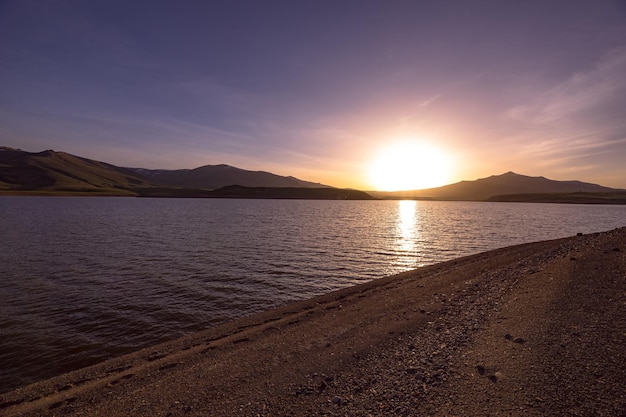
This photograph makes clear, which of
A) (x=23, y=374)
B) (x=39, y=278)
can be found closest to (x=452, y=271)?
(x=23, y=374)

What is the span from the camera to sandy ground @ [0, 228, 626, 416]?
7.39 metres

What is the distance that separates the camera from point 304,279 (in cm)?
2628

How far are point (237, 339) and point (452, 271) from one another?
18120 mm

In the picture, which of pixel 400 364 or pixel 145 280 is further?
pixel 145 280

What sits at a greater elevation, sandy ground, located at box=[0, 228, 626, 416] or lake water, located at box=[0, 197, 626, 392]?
sandy ground, located at box=[0, 228, 626, 416]

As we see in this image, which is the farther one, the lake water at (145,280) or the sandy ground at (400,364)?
the lake water at (145,280)

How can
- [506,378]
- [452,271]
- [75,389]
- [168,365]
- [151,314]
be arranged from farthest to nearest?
[452,271]
[151,314]
[168,365]
[75,389]
[506,378]

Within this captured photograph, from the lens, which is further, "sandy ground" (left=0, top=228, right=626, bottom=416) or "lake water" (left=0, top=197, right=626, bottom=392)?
"lake water" (left=0, top=197, right=626, bottom=392)

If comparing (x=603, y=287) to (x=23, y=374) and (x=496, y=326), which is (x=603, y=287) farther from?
(x=23, y=374)

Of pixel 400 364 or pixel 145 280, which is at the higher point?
pixel 400 364

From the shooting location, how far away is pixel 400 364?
9297 millimetres

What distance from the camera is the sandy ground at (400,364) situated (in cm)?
739

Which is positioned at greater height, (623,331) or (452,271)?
(623,331)

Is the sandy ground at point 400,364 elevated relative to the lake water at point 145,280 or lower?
elevated
